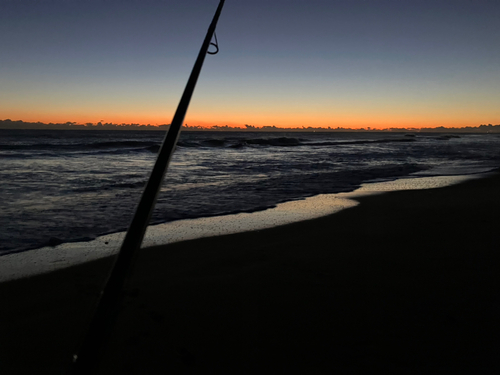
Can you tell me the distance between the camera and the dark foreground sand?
2.45 metres

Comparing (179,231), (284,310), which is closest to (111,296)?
(284,310)

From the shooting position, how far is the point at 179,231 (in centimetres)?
616

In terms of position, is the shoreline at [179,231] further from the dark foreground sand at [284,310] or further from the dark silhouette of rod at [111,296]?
the dark silhouette of rod at [111,296]

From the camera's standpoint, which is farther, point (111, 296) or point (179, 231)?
point (179, 231)

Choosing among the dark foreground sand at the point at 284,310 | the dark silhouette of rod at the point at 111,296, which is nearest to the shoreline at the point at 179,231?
the dark foreground sand at the point at 284,310

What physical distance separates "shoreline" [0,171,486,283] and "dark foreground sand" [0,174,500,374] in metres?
0.42

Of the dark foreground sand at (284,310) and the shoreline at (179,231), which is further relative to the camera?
the shoreline at (179,231)

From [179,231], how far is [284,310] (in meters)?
3.51

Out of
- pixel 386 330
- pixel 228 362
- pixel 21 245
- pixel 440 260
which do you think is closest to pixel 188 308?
pixel 228 362

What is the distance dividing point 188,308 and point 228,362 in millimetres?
863

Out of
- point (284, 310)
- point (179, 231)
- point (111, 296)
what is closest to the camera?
point (111, 296)

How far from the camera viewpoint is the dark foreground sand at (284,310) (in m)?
2.45

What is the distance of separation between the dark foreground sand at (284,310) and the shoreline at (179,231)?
1.38 ft

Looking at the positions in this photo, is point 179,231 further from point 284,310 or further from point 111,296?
point 111,296
